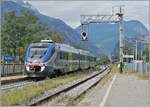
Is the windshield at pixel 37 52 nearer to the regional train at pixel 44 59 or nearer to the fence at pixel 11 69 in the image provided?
the regional train at pixel 44 59

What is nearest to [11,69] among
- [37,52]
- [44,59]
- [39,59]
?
[37,52]

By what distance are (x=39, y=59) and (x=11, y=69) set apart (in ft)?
31.5

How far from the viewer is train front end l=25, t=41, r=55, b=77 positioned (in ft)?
131

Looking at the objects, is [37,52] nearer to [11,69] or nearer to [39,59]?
[39,59]

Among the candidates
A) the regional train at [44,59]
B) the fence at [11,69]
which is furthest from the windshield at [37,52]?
the fence at [11,69]

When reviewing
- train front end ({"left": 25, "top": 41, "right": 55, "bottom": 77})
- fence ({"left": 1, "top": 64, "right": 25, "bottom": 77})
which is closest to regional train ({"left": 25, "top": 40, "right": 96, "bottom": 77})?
train front end ({"left": 25, "top": 41, "right": 55, "bottom": 77})

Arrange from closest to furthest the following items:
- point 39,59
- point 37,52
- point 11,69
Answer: point 39,59
point 37,52
point 11,69

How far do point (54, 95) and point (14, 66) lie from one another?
28003 mm

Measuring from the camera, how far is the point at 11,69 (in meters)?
49.2

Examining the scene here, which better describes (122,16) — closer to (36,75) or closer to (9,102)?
(36,75)

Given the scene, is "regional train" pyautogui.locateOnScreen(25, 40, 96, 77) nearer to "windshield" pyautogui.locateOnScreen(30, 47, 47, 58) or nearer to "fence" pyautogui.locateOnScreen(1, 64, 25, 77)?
"windshield" pyautogui.locateOnScreen(30, 47, 47, 58)

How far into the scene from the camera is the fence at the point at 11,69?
4497 cm

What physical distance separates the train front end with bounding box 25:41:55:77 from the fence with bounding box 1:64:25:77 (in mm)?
4018

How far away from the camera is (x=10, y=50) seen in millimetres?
69188
